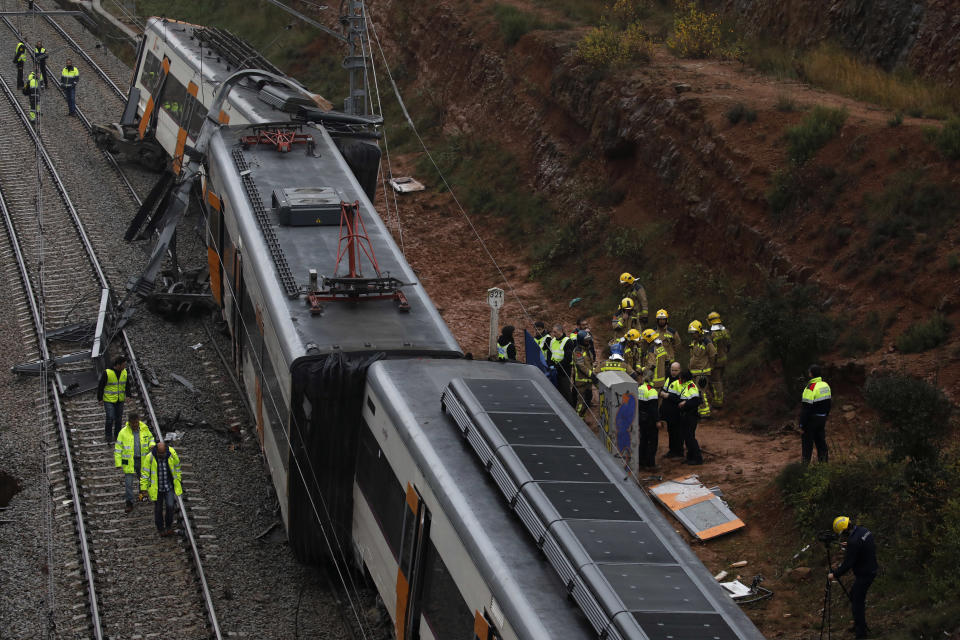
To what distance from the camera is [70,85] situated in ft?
102

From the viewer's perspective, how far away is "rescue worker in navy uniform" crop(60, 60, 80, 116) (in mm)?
31031

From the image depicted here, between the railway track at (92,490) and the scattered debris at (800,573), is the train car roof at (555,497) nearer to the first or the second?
the scattered debris at (800,573)

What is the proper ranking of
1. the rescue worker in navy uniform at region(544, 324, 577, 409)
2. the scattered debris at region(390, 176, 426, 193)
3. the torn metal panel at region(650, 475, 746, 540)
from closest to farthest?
the torn metal panel at region(650, 475, 746, 540)
the rescue worker in navy uniform at region(544, 324, 577, 409)
the scattered debris at region(390, 176, 426, 193)

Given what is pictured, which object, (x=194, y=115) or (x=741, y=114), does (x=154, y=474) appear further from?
(x=741, y=114)

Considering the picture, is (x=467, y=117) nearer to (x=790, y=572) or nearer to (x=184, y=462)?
(x=184, y=462)

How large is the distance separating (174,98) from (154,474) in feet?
43.7

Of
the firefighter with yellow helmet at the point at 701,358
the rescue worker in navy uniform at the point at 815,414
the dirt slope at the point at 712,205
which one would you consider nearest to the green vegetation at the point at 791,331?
the dirt slope at the point at 712,205

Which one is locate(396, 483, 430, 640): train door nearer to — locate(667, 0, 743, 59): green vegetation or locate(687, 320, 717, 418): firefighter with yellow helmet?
locate(687, 320, 717, 418): firefighter with yellow helmet

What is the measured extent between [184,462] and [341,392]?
5.35m

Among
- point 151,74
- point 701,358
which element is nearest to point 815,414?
point 701,358

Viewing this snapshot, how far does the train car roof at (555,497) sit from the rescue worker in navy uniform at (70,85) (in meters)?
22.9

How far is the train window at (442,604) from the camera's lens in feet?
30.2

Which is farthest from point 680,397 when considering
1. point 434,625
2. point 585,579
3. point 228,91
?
point 228,91

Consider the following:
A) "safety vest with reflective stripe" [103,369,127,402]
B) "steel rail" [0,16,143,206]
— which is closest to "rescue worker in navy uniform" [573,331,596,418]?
"safety vest with reflective stripe" [103,369,127,402]
